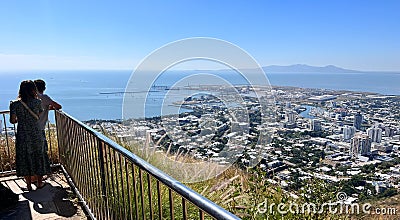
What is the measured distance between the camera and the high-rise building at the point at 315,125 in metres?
6.83

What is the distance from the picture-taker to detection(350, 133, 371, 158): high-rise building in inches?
210

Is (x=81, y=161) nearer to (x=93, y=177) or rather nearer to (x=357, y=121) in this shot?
(x=93, y=177)

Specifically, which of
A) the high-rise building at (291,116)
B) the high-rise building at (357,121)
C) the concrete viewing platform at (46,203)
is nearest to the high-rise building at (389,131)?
the high-rise building at (357,121)

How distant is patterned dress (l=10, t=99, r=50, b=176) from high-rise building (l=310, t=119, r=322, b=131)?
17.0ft

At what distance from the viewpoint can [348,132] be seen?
612 centimetres

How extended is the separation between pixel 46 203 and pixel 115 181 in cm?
195

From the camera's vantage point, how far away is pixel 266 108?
17.0 feet

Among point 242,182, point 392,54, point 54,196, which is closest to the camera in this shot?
point 242,182

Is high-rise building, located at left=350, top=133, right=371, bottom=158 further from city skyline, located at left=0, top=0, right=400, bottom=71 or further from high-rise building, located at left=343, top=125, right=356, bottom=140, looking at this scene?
city skyline, located at left=0, top=0, right=400, bottom=71

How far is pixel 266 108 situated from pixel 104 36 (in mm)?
14751

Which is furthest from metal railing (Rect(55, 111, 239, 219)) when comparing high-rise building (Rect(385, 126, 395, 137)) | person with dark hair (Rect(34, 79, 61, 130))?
high-rise building (Rect(385, 126, 395, 137))

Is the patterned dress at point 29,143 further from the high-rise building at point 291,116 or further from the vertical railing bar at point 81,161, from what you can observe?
the high-rise building at point 291,116

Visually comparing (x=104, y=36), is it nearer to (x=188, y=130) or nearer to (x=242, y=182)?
(x=188, y=130)


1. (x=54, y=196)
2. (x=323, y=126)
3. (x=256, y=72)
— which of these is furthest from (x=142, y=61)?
(x=323, y=126)
